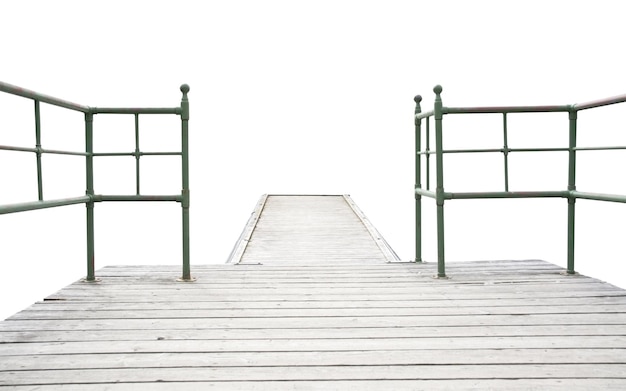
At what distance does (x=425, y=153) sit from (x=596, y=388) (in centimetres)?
248

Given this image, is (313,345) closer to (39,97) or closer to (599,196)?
(39,97)

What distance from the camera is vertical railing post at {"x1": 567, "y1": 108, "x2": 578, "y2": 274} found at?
12.8 ft

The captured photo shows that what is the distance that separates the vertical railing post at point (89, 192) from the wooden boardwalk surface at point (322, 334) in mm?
170

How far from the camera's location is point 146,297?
3.31 m

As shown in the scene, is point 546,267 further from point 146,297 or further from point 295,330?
point 146,297

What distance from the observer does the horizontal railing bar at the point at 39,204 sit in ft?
8.55

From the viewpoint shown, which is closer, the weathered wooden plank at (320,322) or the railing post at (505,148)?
the weathered wooden plank at (320,322)

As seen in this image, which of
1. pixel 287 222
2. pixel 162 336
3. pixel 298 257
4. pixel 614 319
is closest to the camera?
pixel 162 336

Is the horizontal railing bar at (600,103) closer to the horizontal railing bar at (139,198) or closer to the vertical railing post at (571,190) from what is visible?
the vertical railing post at (571,190)

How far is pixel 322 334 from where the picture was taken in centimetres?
256

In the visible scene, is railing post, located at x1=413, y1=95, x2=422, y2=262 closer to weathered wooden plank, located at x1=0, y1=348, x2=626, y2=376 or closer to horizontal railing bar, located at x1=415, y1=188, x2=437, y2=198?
horizontal railing bar, located at x1=415, y1=188, x2=437, y2=198

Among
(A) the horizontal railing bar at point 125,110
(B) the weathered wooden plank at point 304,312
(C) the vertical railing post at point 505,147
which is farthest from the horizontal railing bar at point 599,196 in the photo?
(A) the horizontal railing bar at point 125,110

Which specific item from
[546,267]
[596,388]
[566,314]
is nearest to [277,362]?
[596,388]

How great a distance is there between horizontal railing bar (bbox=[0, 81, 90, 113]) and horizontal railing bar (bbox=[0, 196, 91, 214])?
539mm
